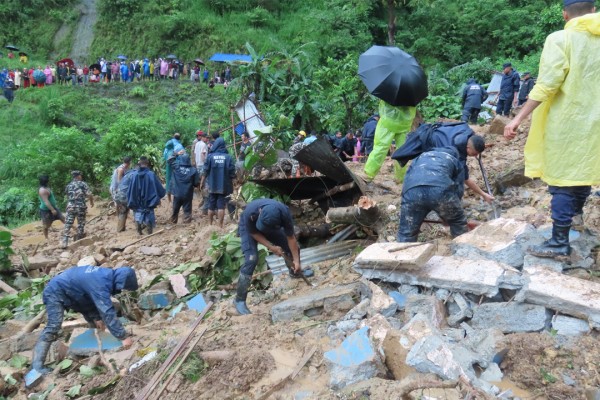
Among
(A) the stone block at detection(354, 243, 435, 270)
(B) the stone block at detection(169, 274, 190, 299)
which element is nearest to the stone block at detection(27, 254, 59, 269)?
(B) the stone block at detection(169, 274, 190, 299)

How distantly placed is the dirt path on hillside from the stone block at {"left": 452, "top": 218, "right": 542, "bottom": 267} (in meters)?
33.3

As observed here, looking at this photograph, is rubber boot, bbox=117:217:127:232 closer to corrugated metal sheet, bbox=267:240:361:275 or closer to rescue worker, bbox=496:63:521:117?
corrugated metal sheet, bbox=267:240:361:275

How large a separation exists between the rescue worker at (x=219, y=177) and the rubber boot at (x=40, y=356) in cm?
414

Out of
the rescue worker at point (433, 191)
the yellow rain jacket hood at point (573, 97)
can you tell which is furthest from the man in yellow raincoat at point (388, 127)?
the yellow rain jacket hood at point (573, 97)

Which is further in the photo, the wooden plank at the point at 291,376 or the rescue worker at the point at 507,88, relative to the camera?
the rescue worker at the point at 507,88

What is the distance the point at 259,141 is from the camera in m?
7.95

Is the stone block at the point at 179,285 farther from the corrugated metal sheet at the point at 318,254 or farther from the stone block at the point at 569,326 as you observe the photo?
the stone block at the point at 569,326

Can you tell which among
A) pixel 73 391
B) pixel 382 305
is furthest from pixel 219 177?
pixel 382 305

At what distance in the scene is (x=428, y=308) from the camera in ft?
12.4

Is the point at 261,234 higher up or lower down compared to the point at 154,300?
higher up

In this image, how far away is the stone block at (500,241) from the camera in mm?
4164

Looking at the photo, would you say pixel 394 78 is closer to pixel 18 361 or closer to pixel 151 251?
pixel 151 251

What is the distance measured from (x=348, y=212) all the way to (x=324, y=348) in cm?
241

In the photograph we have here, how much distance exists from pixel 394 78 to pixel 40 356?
4.92 metres
